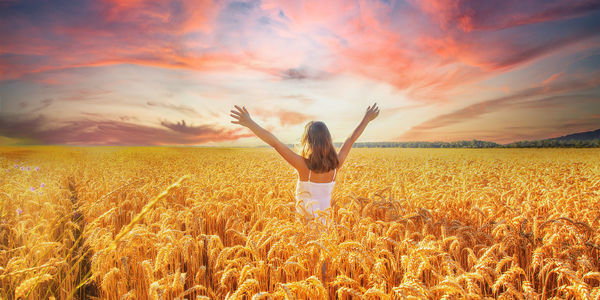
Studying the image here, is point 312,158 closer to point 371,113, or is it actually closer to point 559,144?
point 371,113

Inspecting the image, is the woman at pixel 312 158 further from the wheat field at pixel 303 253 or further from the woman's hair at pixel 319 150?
the wheat field at pixel 303 253

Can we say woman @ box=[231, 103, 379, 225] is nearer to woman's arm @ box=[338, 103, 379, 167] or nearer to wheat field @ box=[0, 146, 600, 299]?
woman's arm @ box=[338, 103, 379, 167]

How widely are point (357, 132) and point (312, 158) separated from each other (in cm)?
113

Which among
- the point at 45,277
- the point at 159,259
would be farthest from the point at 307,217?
the point at 45,277

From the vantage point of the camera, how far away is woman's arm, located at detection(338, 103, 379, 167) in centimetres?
480

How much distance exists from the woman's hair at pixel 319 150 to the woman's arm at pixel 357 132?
0.30 m

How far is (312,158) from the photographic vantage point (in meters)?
4.39

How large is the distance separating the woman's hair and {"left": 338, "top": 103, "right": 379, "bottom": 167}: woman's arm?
30cm

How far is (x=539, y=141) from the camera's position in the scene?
59.8m

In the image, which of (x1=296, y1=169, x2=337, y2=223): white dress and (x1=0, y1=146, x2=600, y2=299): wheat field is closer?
(x1=0, y1=146, x2=600, y2=299): wheat field

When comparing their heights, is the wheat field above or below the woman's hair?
below

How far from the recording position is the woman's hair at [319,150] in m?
4.36

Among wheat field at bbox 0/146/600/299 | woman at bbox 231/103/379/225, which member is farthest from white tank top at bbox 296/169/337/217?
wheat field at bbox 0/146/600/299

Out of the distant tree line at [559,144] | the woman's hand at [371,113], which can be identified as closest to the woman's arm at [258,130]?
the woman's hand at [371,113]
